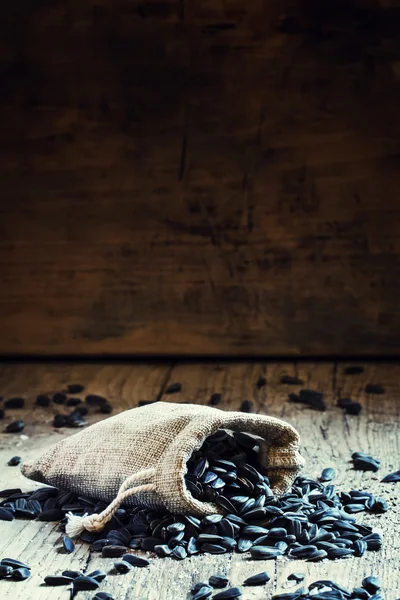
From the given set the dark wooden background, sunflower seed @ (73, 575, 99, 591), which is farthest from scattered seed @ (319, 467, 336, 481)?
the dark wooden background

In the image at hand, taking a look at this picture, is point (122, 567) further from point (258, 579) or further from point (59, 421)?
point (59, 421)

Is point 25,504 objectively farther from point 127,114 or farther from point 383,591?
point 127,114

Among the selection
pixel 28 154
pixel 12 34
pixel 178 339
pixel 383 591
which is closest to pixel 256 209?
pixel 178 339

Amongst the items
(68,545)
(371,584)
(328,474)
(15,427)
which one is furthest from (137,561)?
(15,427)

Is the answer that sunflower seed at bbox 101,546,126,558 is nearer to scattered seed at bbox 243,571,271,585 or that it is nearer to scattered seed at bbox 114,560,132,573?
scattered seed at bbox 114,560,132,573

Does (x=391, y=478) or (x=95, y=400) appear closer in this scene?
(x=391, y=478)

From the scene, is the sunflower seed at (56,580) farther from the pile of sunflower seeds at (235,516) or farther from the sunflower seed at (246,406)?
the sunflower seed at (246,406)

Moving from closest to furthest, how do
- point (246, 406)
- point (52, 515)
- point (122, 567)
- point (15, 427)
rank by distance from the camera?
point (122, 567), point (52, 515), point (15, 427), point (246, 406)
